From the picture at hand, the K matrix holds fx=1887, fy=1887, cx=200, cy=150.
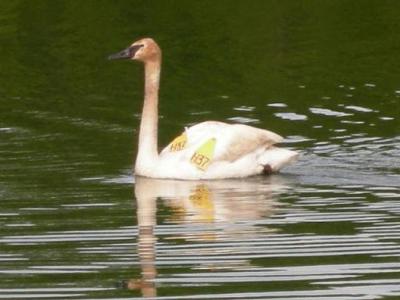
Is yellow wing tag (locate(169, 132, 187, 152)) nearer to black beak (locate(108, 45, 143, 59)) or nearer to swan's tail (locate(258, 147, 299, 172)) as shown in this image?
swan's tail (locate(258, 147, 299, 172))

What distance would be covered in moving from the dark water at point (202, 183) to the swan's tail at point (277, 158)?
141 millimetres

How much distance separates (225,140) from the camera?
55.8 feet

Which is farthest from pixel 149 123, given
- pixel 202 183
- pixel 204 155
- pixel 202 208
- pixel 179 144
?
pixel 202 208

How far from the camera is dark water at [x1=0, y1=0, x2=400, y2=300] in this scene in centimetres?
1198

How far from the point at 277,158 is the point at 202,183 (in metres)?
0.73

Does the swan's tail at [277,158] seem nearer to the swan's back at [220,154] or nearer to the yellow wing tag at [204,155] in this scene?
the swan's back at [220,154]

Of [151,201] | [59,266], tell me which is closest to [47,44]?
[151,201]

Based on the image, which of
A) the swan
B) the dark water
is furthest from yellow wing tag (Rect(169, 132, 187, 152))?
the dark water

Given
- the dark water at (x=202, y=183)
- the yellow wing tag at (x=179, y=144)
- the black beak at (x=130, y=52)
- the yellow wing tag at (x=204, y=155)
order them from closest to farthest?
1. the dark water at (x=202, y=183)
2. the yellow wing tag at (x=204, y=155)
3. the yellow wing tag at (x=179, y=144)
4. the black beak at (x=130, y=52)

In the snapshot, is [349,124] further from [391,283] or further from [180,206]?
[391,283]

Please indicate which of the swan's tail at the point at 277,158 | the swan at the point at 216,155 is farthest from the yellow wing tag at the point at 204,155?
the swan's tail at the point at 277,158

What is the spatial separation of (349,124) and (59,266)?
24.7 ft

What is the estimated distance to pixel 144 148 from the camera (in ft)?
57.2

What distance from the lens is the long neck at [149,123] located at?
17312 millimetres
